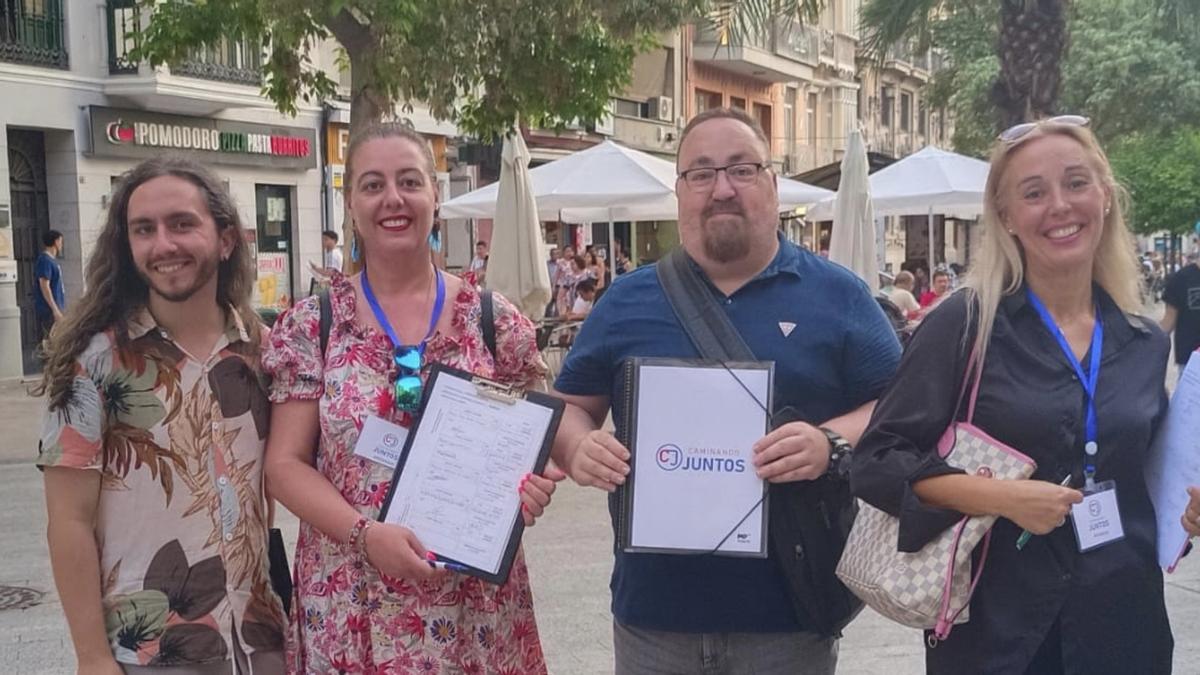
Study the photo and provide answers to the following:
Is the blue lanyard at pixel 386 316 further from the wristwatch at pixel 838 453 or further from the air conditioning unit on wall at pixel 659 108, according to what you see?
the air conditioning unit on wall at pixel 659 108

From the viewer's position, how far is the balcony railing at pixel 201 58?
1812cm

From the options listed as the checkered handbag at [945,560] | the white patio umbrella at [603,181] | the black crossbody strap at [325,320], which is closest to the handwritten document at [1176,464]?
the checkered handbag at [945,560]

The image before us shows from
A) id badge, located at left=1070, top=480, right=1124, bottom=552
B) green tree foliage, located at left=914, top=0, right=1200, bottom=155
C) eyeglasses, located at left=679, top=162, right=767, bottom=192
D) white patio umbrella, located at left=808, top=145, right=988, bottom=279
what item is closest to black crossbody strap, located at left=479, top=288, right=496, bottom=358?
eyeglasses, located at left=679, top=162, right=767, bottom=192

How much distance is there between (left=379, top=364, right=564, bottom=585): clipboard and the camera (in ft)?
8.67

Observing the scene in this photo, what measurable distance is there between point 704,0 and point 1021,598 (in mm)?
9318

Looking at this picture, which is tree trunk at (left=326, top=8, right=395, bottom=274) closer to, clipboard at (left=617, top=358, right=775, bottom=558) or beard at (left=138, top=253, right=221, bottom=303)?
beard at (left=138, top=253, right=221, bottom=303)

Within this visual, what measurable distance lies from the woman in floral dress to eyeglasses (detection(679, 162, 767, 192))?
22.9 inches

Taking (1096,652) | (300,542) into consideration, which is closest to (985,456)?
(1096,652)

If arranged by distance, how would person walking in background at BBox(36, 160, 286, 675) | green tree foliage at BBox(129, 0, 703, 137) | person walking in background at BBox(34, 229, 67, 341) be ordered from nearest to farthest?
person walking in background at BBox(36, 160, 286, 675), green tree foliage at BBox(129, 0, 703, 137), person walking in background at BBox(34, 229, 67, 341)

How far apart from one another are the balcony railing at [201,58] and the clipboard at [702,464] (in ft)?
51.2

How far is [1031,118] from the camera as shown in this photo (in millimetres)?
11594

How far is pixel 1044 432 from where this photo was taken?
2465 mm

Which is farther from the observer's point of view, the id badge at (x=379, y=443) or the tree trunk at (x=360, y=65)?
Answer: the tree trunk at (x=360, y=65)

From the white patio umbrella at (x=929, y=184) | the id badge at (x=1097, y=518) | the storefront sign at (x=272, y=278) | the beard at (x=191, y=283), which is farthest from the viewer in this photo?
the storefront sign at (x=272, y=278)
